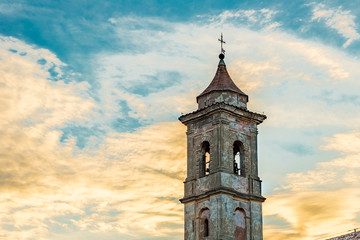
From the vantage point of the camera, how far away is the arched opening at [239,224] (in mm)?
29000

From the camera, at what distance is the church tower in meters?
28.8

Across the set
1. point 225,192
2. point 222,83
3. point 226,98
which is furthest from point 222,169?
point 222,83

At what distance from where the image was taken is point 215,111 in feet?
99.1

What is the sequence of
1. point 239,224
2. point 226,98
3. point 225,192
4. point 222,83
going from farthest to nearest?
point 222,83 → point 226,98 → point 239,224 → point 225,192

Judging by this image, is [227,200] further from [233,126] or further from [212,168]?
[233,126]

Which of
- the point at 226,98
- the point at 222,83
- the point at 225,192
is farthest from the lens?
the point at 222,83

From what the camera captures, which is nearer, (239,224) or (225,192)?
(225,192)

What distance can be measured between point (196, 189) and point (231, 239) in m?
3.21

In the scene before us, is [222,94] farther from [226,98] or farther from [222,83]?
[222,83]

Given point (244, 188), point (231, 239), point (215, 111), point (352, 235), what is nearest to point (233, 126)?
point (215, 111)

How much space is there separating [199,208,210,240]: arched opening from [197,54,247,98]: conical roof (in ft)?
20.7

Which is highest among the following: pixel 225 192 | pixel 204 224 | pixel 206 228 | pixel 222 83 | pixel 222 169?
pixel 222 83

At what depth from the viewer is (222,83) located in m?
32.0

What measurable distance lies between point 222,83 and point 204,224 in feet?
24.4
